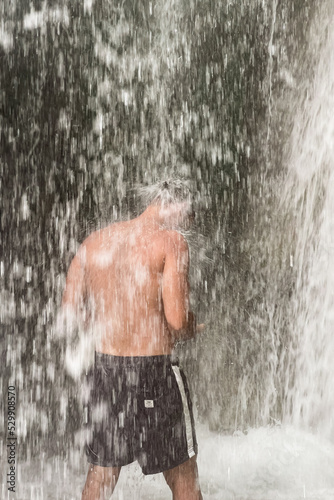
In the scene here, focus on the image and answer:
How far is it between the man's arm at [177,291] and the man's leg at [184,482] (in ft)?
1.63

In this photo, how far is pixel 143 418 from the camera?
1.91m

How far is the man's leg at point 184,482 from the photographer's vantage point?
1.93 m

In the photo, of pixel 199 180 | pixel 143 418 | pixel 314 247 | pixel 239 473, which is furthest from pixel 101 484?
pixel 199 180

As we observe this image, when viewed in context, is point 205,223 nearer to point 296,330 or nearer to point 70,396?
point 296,330

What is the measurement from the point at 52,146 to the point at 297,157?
196cm

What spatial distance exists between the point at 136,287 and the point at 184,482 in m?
0.76

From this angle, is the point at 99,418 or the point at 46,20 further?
the point at 46,20

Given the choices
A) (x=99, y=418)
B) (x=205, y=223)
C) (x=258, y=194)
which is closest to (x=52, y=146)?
(x=205, y=223)

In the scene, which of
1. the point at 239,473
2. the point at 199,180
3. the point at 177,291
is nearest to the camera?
the point at 177,291

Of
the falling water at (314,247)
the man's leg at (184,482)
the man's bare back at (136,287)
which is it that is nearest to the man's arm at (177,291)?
the man's bare back at (136,287)

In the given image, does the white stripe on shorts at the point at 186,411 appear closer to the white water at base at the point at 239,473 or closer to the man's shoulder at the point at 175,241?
the man's shoulder at the point at 175,241

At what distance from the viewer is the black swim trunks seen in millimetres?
1903

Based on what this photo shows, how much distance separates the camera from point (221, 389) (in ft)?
13.8

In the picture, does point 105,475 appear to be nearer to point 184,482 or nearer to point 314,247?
point 184,482
